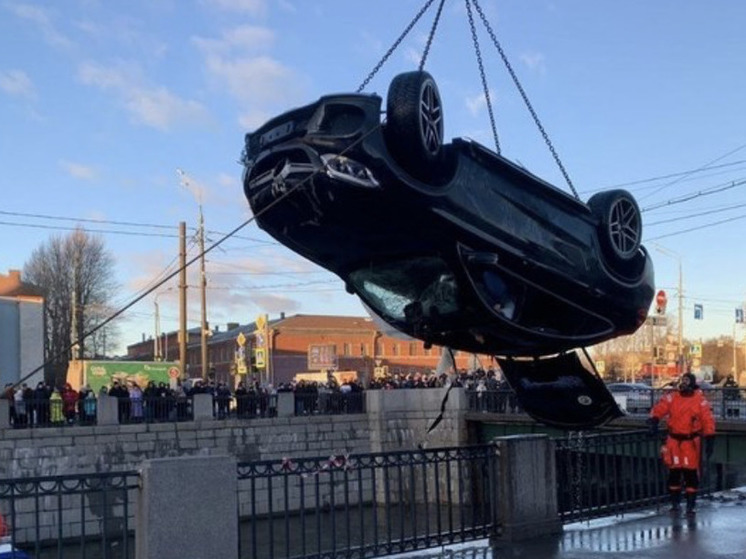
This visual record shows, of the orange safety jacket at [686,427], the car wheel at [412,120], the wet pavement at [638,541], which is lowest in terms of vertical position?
the wet pavement at [638,541]

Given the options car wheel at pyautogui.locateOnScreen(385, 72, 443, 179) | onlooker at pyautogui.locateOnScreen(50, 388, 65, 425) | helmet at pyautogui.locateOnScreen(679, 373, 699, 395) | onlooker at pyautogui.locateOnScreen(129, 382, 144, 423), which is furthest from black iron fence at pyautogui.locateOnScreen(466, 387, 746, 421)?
car wheel at pyautogui.locateOnScreen(385, 72, 443, 179)

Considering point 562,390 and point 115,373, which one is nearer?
point 562,390

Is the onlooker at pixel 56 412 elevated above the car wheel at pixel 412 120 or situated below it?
below

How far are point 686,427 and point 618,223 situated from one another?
4606 mm

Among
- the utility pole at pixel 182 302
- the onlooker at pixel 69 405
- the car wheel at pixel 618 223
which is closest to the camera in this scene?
the car wheel at pixel 618 223

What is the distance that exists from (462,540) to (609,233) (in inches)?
153

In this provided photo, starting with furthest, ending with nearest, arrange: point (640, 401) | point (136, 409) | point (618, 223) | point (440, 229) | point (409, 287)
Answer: point (640, 401)
point (136, 409)
point (618, 223)
point (409, 287)
point (440, 229)

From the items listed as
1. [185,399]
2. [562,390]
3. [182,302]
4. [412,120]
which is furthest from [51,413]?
[412,120]

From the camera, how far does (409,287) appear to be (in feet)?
25.5

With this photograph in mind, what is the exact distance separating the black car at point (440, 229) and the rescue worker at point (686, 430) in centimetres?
311

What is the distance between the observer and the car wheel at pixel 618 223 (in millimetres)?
7906

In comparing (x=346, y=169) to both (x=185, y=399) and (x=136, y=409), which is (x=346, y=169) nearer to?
(x=136, y=409)

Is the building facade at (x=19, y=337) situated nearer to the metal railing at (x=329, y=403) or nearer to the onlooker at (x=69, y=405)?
the metal railing at (x=329, y=403)

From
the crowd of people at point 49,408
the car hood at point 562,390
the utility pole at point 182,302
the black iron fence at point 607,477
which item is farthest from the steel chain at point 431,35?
the utility pole at point 182,302
